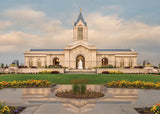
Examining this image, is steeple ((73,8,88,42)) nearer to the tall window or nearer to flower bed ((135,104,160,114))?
the tall window

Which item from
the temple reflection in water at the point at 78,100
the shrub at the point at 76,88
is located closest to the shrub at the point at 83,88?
the shrub at the point at 76,88

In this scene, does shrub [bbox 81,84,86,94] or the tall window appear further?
the tall window

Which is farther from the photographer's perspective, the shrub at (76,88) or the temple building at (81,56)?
the temple building at (81,56)

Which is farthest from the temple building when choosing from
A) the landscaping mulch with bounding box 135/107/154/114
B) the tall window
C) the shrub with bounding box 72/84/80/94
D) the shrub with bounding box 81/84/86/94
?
the landscaping mulch with bounding box 135/107/154/114

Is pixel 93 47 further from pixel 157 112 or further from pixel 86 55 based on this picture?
pixel 157 112

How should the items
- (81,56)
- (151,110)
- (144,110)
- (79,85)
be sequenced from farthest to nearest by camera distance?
(81,56)
(79,85)
(144,110)
(151,110)

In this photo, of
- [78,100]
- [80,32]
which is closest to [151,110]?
[78,100]

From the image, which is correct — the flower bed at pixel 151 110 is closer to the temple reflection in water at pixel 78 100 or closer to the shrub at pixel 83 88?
the temple reflection in water at pixel 78 100

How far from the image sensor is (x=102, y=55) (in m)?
56.6

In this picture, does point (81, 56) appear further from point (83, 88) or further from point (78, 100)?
point (78, 100)

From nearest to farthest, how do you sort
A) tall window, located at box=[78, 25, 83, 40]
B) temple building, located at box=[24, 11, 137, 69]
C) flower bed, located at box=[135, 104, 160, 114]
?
flower bed, located at box=[135, 104, 160, 114] < temple building, located at box=[24, 11, 137, 69] < tall window, located at box=[78, 25, 83, 40]

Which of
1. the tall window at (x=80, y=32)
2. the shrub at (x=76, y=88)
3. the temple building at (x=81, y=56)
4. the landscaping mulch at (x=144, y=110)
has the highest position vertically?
the tall window at (x=80, y=32)

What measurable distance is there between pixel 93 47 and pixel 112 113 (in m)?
46.5

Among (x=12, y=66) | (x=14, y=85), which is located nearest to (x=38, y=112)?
(x=14, y=85)
